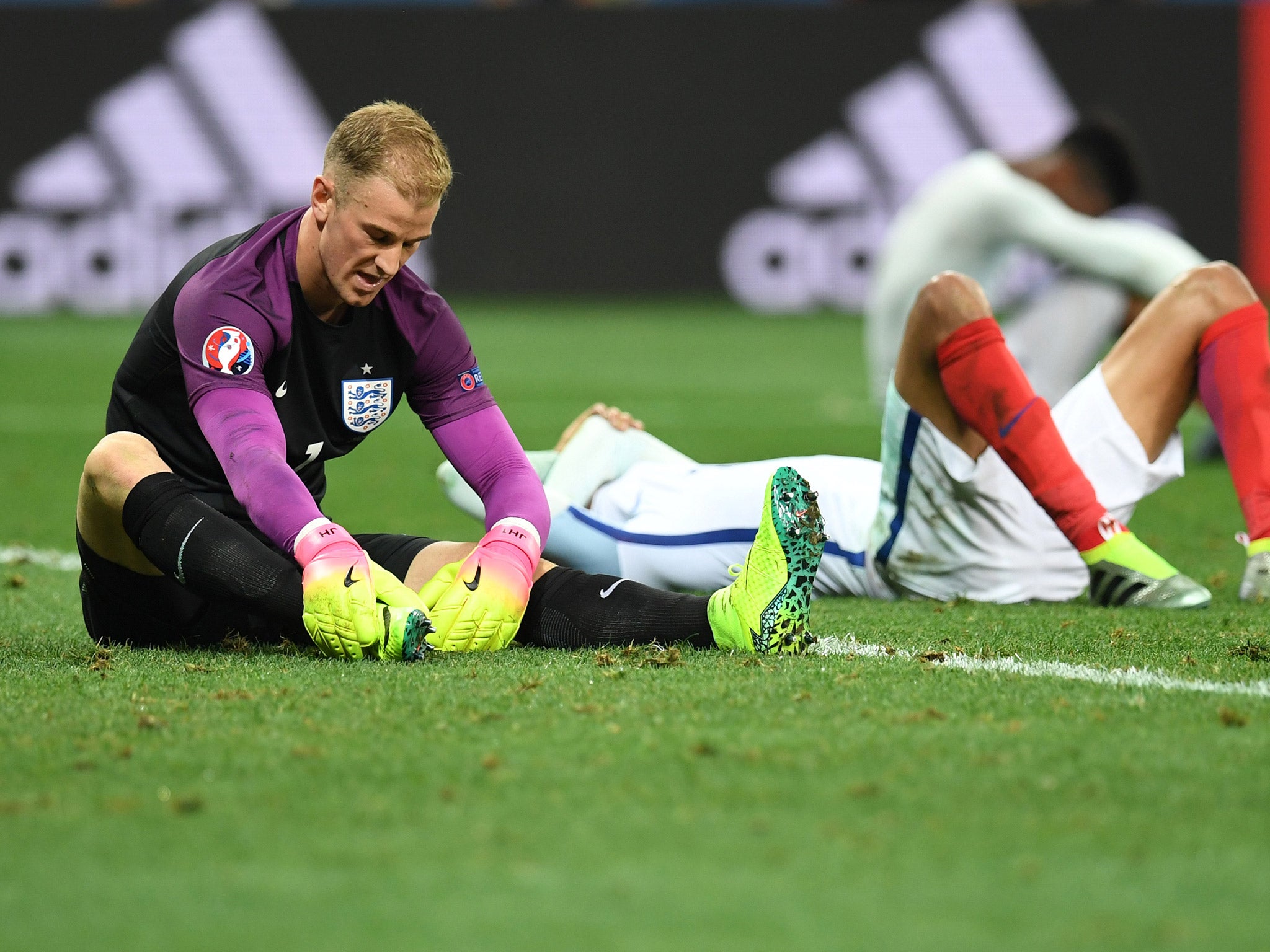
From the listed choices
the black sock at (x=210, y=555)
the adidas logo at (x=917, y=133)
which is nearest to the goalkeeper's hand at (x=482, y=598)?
the black sock at (x=210, y=555)

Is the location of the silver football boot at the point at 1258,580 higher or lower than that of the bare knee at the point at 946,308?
lower

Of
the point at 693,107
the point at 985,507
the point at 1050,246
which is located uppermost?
the point at 693,107

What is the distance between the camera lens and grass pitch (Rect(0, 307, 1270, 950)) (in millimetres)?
1452

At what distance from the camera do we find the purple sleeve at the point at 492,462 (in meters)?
2.87

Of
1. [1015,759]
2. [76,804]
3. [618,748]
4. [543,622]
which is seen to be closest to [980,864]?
[1015,759]

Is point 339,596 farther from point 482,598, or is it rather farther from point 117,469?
point 117,469

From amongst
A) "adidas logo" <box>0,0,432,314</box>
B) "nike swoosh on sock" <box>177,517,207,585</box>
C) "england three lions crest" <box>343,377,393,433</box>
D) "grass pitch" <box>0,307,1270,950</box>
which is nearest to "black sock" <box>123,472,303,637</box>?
"nike swoosh on sock" <box>177,517,207,585</box>

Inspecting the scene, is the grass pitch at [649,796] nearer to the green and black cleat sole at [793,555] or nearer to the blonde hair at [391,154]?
the green and black cleat sole at [793,555]

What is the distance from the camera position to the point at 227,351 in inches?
Result: 103

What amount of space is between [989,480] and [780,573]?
0.83 meters

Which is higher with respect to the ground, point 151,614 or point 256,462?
point 256,462

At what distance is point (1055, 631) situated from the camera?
2.89 meters

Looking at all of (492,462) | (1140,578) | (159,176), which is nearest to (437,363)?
(492,462)

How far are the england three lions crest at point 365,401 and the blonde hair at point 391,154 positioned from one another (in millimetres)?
351
